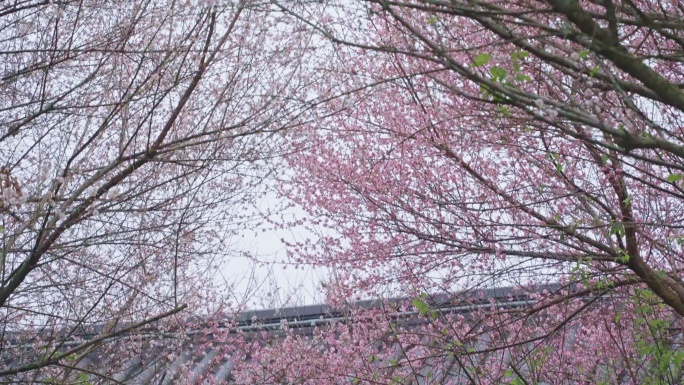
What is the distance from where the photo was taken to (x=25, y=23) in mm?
5180

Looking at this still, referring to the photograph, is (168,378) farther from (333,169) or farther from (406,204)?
(406,204)

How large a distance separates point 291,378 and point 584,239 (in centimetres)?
322

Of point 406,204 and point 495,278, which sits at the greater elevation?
point 406,204

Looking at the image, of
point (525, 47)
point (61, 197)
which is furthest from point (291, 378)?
point (525, 47)

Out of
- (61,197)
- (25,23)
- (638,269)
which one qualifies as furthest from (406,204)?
(25,23)

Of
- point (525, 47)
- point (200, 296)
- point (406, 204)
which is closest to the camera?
point (525, 47)

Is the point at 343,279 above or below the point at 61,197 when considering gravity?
below

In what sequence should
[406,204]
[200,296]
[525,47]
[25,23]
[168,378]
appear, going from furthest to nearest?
1. [168,378]
2. [200,296]
3. [406,204]
4. [25,23]
5. [525,47]

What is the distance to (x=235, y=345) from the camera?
27.9 feet

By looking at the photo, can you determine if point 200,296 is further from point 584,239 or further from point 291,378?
point 584,239

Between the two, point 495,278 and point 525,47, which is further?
point 495,278

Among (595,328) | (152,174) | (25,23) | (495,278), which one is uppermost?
(25,23)

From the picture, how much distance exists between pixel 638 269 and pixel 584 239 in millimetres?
425

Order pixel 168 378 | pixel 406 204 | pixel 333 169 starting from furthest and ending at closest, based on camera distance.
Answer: pixel 168 378
pixel 333 169
pixel 406 204
